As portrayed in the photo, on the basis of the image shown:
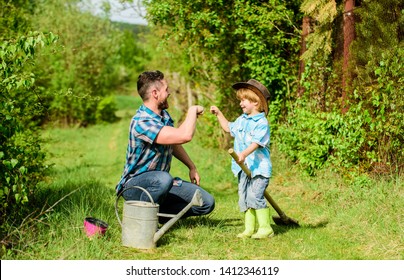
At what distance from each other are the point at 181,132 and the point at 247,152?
705mm

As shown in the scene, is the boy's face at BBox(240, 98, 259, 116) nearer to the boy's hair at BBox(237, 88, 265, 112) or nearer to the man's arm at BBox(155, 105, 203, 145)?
the boy's hair at BBox(237, 88, 265, 112)

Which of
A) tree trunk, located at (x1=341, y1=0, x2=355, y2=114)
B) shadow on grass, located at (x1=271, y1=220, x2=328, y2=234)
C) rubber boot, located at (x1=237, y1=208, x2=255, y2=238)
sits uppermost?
Result: tree trunk, located at (x1=341, y1=0, x2=355, y2=114)

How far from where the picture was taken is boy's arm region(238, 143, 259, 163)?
5.23 meters

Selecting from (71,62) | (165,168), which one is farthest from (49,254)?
(71,62)

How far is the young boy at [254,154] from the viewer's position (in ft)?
18.3

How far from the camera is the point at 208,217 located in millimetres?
6320

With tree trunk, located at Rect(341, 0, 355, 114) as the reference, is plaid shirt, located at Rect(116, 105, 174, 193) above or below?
below

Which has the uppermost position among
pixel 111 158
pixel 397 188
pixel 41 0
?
pixel 41 0

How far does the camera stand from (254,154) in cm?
569

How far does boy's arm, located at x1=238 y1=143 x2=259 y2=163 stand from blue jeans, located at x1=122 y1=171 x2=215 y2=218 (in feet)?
2.06

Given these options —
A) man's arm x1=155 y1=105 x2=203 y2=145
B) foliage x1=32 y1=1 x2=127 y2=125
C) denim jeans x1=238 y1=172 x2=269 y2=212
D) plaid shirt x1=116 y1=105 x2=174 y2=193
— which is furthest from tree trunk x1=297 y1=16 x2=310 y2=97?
foliage x1=32 y1=1 x2=127 y2=125

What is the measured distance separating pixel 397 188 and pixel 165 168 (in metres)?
2.70

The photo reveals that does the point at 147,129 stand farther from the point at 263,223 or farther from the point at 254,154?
the point at 263,223
